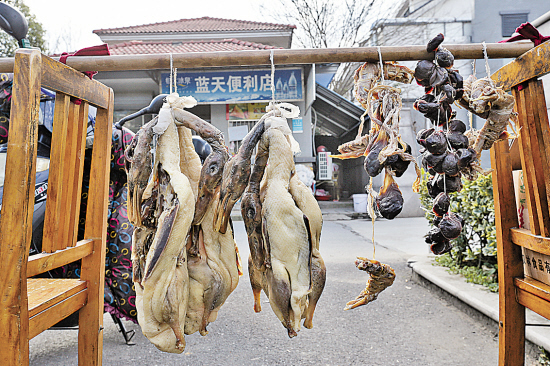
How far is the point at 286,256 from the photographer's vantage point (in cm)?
133

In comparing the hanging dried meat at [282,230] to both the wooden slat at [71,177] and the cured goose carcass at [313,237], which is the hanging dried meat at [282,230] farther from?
the wooden slat at [71,177]

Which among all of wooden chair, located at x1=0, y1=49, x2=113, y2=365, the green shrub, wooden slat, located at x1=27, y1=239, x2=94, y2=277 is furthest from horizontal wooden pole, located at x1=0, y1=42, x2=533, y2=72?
the green shrub

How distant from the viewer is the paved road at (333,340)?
2.86m

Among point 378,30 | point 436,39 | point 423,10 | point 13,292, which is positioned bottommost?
point 13,292

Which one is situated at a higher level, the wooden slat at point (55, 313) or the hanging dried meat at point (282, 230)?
the hanging dried meat at point (282, 230)

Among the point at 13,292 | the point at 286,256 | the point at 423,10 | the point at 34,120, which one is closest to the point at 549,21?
the point at 286,256

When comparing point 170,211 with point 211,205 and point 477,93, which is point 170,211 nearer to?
point 211,205

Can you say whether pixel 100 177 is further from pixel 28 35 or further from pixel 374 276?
pixel 28 35

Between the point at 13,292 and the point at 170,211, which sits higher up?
the point at 170,211

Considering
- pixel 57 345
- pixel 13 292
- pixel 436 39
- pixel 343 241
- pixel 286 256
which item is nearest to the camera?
pixel 13 292

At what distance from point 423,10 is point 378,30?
2.58 meters

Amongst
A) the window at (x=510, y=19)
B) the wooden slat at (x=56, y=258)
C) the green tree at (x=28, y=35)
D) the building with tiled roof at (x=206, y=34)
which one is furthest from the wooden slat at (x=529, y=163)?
the green tree at (x=28, y=35)

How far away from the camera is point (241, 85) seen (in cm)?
934

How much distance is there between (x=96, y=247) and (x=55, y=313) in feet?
1.25
